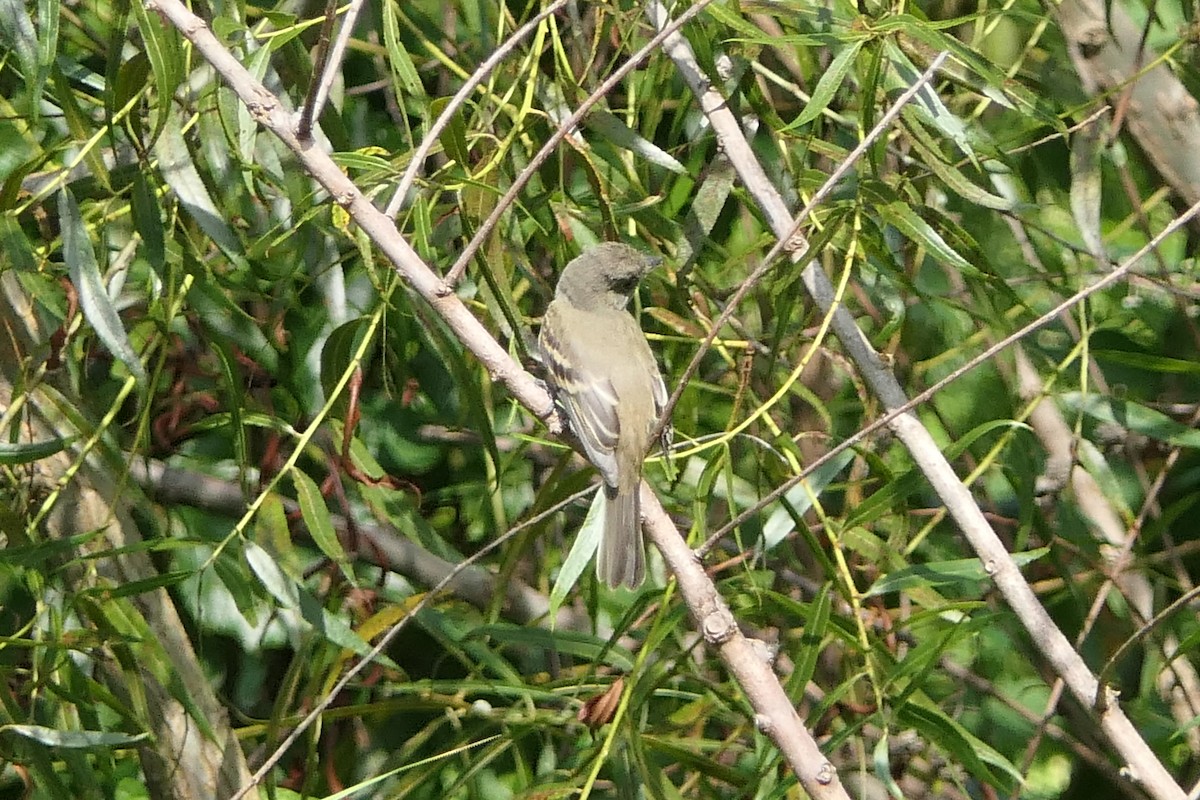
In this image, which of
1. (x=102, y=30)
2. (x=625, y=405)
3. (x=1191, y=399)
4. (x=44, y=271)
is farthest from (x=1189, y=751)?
(x=102, y=30)

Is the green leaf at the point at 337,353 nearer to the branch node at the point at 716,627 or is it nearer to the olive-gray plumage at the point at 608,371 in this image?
the olive-gray plumage at the point at 608,371

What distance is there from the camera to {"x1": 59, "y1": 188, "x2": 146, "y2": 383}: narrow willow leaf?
8.27 feet

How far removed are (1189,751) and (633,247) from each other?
5.94 feet

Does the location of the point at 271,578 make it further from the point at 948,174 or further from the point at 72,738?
the point at 948,174

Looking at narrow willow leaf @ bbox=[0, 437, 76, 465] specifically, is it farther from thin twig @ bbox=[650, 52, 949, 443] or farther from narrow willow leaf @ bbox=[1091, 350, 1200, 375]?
narrow willow leaf @ bbox=[1091, 350, 1200, 375]

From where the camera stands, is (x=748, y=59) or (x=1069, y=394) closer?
(x=748, y=59)

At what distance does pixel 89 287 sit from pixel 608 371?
141 cm

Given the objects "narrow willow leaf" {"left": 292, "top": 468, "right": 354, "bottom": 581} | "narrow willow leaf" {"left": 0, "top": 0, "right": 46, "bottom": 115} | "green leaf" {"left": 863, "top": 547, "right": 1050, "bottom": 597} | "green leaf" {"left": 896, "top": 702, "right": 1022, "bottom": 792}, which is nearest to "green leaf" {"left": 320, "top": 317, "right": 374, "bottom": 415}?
"narrow willow leaf" {"left": 292, "top": 468, "right": 354, "bottom": 581}

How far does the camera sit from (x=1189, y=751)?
11.7 feet

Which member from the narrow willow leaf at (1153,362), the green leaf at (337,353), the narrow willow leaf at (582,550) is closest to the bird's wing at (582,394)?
the narrow willow leaf at (582,550)

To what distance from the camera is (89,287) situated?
2.55 meters

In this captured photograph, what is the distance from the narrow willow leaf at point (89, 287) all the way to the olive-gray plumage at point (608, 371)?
2.80 ft

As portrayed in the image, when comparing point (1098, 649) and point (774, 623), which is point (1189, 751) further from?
point (774, 623)

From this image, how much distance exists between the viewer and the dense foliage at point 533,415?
265cm
